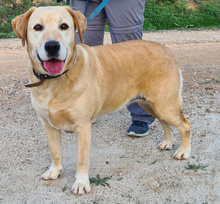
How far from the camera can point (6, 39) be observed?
9984mm

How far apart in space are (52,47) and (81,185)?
1236 mm

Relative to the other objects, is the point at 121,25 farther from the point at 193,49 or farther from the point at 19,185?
the point at 193,49

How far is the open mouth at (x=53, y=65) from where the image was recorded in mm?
2729

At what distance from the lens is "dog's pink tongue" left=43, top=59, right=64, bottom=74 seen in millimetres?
2729

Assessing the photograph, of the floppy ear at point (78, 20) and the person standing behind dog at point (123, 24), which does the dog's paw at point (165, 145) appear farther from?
the floppy ear at point (78, 20)

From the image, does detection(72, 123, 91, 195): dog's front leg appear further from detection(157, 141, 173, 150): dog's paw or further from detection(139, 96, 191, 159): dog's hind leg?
detection(157, 141, 173, 150): dog's paw

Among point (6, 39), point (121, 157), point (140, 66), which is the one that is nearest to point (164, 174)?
point (121, 157)

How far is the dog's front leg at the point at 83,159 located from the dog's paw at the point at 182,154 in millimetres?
1047

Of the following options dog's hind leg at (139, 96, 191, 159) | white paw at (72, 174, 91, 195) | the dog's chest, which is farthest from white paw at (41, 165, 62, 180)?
dog's hind leg at (139, 96, 191, 159)

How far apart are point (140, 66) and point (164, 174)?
1.08 m

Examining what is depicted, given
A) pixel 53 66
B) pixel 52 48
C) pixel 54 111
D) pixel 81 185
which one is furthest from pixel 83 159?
pixel 52 48

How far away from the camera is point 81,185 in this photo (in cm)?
303

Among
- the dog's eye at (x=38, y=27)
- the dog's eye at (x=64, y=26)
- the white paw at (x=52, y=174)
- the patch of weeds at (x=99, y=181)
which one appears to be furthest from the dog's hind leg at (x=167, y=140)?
the dog's eye at (x=38, y=27)

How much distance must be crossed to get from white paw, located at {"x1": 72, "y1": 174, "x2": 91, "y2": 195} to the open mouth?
98 centimetres
